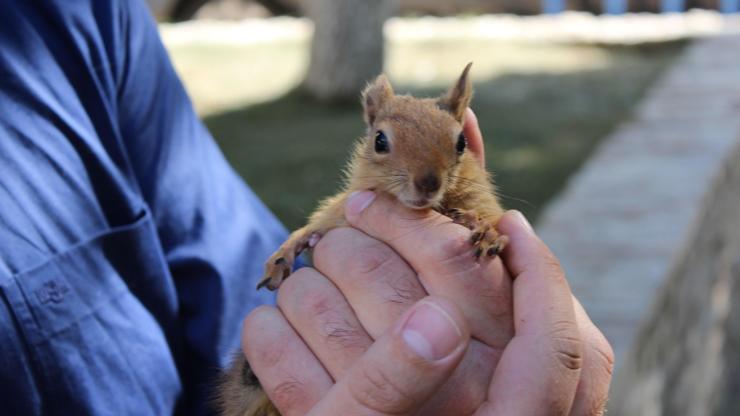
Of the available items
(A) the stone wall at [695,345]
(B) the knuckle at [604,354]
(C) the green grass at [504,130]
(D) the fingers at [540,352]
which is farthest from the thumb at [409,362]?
(C) the green grass at [504,130]

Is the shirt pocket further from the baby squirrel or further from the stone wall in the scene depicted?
the stone wall

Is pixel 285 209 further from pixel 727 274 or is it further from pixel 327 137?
pixel 727 274

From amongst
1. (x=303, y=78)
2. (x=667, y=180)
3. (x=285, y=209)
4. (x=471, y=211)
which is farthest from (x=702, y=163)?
(x=471, y=211)

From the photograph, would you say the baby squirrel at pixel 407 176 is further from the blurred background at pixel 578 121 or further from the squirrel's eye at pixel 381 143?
the blurred background at pixel 578 121

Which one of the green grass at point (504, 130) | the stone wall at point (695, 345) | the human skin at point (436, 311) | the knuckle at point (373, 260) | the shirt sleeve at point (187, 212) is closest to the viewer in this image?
the human skin at point (436, 311)

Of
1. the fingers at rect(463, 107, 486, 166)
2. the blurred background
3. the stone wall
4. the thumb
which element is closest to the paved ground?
the blurred background

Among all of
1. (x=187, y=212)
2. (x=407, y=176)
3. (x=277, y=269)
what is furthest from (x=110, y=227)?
(x=407, y=176)
